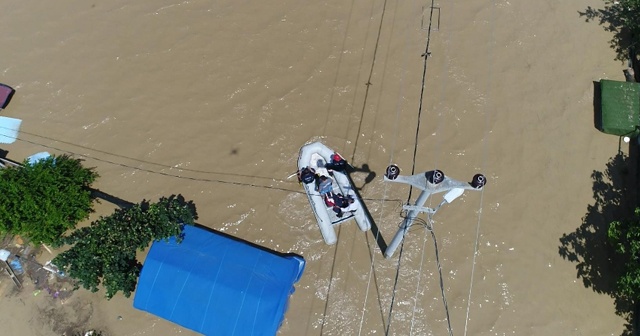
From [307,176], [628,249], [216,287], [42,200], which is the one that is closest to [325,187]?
[307,176]

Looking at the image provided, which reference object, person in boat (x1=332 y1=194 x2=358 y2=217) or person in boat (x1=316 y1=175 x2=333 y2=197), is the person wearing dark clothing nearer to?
person in boat (x1=332 y1=194 x2=358 y2=217)

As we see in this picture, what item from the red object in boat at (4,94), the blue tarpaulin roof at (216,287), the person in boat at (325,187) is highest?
the red object in boat at (4,94)

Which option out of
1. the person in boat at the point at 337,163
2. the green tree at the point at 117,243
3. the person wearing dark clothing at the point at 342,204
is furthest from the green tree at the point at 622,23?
the green tree at the point at 117,243

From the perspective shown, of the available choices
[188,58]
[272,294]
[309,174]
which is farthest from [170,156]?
[272,294]

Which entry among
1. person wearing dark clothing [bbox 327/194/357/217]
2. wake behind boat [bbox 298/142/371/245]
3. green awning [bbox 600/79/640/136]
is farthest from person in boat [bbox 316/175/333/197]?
green awning [bbox 600/79/640/136]

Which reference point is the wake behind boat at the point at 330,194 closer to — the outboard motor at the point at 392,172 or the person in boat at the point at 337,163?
the person in boat at the point at 337,163

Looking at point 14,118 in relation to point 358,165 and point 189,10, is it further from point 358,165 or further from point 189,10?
point 358,165

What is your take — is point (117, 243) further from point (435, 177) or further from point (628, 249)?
point (628, 249)
